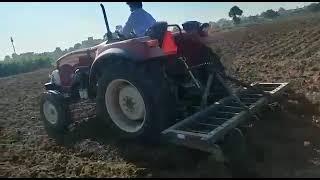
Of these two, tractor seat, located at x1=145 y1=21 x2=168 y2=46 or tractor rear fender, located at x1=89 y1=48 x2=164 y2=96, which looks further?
tractor rear fender, located at x1=89 y1=48 x2=164 y2=96

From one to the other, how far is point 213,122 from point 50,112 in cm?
285

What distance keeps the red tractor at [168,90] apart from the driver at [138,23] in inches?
5.9

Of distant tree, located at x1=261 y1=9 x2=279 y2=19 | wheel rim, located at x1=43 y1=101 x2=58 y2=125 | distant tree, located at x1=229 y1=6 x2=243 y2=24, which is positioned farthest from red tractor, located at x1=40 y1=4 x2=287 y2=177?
distant tree, located at x1=261 y1=9 x2=279 y2=19

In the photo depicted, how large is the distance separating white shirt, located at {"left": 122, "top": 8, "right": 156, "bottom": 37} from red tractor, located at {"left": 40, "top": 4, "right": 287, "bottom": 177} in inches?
6.1

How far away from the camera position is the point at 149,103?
471 centimetres

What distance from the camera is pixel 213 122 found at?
478 cm

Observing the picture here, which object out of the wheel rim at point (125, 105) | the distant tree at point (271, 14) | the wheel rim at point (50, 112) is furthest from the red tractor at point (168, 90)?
the distant tree at point (271, 14)

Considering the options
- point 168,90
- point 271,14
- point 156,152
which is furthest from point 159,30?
point 271,14

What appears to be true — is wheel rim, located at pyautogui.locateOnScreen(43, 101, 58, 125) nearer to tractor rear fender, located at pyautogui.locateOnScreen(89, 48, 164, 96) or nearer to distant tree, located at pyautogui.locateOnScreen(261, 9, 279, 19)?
tractor rear fender, located at pyautogui.locateOnScreen(89, 48, 164, 96)

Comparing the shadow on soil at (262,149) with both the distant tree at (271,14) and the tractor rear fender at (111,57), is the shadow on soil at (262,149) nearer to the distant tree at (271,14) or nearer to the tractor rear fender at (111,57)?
the tractor rear fender at (111,57)

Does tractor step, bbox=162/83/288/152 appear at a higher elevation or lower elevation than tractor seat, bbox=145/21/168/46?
lower

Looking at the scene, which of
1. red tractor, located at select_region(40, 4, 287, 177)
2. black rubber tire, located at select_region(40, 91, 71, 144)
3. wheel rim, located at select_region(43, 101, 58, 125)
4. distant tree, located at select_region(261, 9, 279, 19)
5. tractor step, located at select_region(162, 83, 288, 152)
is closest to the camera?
tractor step, located at select_region(162, 83, 288, 152)

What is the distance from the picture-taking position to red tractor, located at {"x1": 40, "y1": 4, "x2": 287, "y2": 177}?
15.3ft

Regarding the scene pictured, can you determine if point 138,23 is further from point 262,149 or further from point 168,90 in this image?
point 262,149
